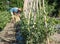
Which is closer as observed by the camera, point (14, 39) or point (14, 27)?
point (14, 39)

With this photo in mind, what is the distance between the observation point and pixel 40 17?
309 inches

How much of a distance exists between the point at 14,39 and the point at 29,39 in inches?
63.2

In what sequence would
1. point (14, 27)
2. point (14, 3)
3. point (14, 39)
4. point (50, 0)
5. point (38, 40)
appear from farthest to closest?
1. point (14, 3)
2. point (50, 0)
3. point (14, 27)
4. point (14, 39)
5. point (38, 40)

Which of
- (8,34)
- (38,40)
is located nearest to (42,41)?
(38,40)

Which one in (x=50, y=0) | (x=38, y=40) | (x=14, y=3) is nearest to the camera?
(x=38, y=40)

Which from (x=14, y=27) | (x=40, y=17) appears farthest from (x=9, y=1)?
(x=40, y=17)

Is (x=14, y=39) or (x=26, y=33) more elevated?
(x=26, y=33)

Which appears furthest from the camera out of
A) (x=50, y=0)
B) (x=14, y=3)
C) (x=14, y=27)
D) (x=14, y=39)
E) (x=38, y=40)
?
(x=14, y=3)

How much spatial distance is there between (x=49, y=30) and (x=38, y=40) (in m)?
0.37

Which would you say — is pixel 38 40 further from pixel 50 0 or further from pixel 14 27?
pixel 50 0

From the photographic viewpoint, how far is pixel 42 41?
7.69 m

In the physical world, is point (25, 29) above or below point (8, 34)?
above

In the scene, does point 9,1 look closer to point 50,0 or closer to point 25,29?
point 50,0

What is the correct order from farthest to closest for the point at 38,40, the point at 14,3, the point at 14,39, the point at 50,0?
the point at 14,3, the point at 50,0, the point at 14,39, the point at 38,40
